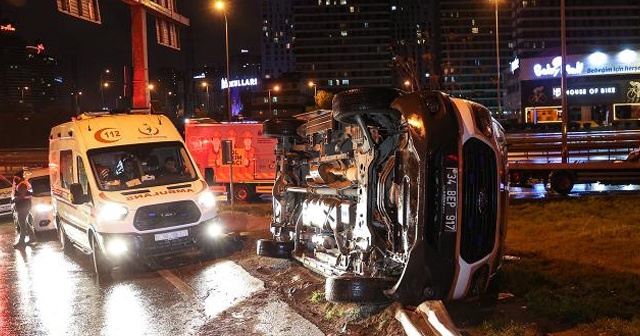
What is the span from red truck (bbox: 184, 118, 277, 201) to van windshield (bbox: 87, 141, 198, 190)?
10216 millimetres

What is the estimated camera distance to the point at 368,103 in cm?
669

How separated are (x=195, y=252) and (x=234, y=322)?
4974 millimetres

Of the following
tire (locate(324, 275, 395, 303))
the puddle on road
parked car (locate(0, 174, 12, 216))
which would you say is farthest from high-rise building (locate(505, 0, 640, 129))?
tire (locate(324, 275, 395, 303))

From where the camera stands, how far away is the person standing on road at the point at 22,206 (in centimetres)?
1448

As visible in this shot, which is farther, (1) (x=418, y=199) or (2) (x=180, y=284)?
(2) (x=180, y=284)

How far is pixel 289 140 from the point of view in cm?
1065

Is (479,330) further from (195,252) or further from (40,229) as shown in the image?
(40,229)

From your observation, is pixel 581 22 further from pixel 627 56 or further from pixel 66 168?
pixel 66 168

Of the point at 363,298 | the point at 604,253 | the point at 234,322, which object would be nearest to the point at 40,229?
the point at 234,322

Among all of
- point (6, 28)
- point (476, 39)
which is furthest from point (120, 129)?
point (476, 39)

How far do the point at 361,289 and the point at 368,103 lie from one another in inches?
74.8

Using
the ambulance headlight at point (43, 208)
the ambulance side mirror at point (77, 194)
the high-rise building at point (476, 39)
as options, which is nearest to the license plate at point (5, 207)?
the ambulance headlight at point (43, 208)

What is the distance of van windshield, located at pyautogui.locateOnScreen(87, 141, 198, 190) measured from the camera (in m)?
11.2

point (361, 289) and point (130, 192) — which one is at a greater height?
point (130, 192)
